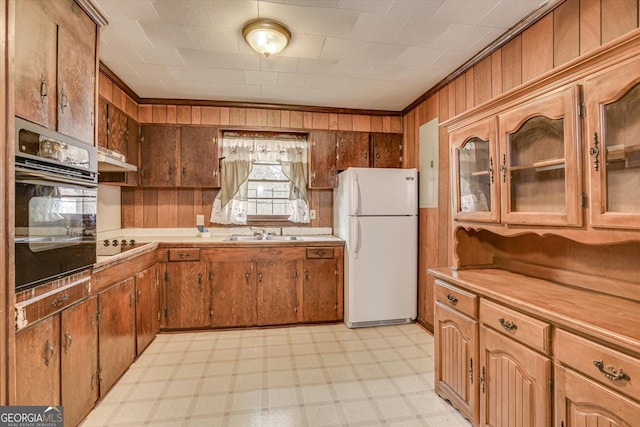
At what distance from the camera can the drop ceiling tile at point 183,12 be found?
1.88 metres

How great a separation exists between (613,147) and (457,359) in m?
1.39

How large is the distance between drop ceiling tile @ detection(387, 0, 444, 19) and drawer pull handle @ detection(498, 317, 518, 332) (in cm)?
186

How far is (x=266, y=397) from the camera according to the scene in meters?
2.13

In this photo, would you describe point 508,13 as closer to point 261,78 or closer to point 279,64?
point 279,64

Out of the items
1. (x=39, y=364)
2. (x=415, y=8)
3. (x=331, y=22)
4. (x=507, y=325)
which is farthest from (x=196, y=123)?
(x=507, y=325)

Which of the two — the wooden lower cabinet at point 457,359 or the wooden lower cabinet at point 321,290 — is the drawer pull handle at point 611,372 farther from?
the wooden lower cabinet at point 321,290

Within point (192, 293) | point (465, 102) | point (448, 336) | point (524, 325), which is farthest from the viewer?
point (192, 293)

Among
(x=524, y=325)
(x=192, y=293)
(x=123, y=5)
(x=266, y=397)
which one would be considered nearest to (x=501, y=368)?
(x=524, y=325)

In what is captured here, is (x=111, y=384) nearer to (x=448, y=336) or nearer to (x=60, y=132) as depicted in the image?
A: (x=60, y=132)

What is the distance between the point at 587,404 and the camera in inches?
45.8

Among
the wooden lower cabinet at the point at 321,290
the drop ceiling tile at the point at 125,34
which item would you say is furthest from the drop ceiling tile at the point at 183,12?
the wooden lower cabinet at the point at 321,290

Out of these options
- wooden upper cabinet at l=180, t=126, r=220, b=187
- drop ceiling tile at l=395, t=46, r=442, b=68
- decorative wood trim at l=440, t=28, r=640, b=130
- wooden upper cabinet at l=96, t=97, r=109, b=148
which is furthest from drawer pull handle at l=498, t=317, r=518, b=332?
wooden upper cabinet at l=96, t=97, r=109, b=148

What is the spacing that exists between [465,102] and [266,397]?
289 centimetres

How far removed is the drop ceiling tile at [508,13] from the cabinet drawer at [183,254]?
3178mm
